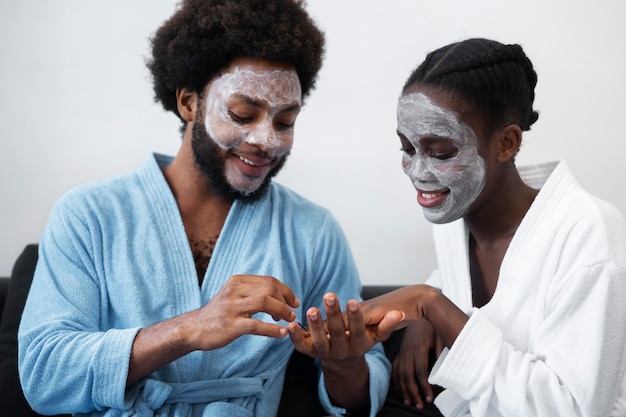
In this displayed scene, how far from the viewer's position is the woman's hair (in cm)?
114

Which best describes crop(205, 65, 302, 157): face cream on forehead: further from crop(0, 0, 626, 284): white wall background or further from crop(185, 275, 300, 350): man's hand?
crop(0, 0, 626, 284): white wall background

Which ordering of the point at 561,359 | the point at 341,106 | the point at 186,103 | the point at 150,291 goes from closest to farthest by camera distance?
the point at 561,359, the point at 150,291, the point at 186,103, the point at 341,106

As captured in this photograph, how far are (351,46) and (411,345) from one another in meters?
0.76

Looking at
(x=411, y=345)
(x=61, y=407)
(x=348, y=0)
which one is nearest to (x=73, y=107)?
(x=348, y=0)

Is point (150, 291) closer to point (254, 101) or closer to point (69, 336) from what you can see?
point (69, 336)

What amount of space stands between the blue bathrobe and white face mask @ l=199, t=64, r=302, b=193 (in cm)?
11

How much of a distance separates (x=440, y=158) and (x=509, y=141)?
0.11 metres

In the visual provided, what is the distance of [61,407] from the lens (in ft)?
3.98

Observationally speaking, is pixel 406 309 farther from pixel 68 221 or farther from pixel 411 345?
pixel 68 221

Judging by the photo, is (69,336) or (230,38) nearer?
(69,336)

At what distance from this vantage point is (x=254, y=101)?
131 cm

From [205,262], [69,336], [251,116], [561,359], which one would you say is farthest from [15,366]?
[561,359]

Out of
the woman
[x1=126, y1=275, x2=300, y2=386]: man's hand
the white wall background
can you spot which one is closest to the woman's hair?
the woman

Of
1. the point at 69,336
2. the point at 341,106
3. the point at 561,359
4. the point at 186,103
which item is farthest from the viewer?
the point at 341,106
